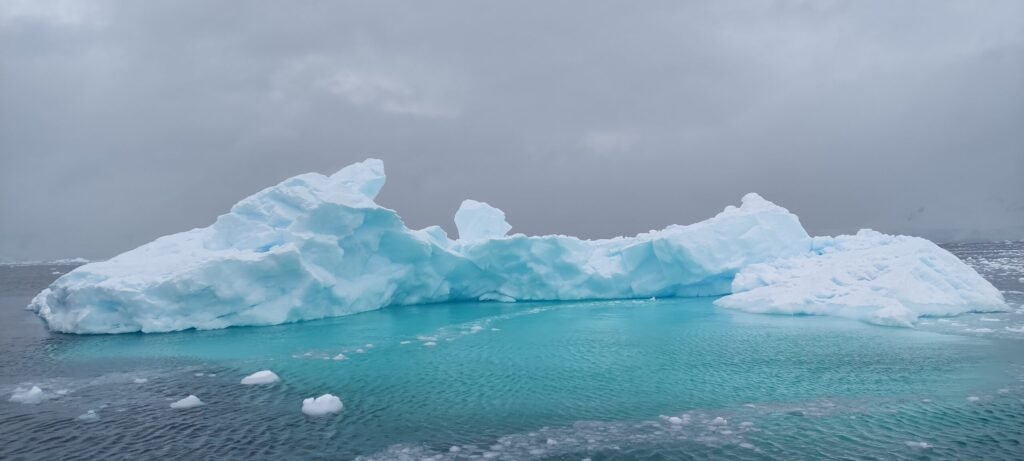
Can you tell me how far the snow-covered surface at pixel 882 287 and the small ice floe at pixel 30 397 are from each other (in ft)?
64.7

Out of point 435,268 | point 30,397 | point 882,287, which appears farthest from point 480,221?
point 30,397

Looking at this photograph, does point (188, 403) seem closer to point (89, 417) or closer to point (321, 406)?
point (89, 417)

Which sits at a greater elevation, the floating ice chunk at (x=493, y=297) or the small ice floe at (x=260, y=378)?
the floating ice chunk at (x=493, y=297)

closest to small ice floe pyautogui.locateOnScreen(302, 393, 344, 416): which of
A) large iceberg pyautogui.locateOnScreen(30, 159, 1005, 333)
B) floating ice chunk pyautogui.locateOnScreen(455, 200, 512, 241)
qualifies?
large iceberg pyautogui.locateOnScreen(30, 159, 1005, 333)

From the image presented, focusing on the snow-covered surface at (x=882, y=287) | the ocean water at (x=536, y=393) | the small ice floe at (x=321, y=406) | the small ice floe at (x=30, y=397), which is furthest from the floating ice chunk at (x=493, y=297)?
the small ice floe at (x=30, y=397)

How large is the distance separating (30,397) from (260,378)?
3390 millimetres

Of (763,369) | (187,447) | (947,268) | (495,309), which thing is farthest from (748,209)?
(187,447)

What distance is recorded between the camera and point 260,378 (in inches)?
444

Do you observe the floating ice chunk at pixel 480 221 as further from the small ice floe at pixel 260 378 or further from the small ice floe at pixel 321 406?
the small ice floe at pixel 321 406

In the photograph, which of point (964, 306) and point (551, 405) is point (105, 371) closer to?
point (551, 405)

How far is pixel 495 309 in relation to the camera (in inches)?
989

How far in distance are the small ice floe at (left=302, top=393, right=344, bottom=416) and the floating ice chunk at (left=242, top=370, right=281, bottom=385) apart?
2214mm

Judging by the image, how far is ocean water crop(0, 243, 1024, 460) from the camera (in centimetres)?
766

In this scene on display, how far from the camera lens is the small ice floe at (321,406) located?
30.2 feet
